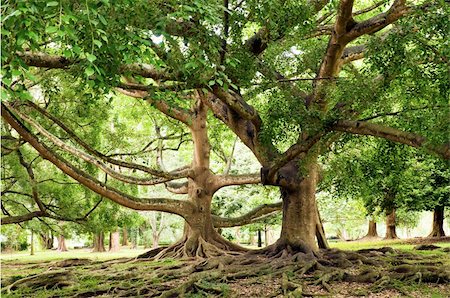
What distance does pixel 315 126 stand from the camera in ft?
22.0

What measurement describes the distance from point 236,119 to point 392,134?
178 inches

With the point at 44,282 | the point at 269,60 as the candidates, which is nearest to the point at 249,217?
the point at 44,282

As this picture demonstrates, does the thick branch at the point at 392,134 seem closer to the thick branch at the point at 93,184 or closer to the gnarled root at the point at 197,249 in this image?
the thick branch at the point at 93,184

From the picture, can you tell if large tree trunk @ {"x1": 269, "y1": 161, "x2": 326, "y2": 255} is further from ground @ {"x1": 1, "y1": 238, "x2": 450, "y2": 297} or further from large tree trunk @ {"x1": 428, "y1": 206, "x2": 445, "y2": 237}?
large tree trunk @ {"x1": 428, "y1": 206, "x2": 445, "y2": 237}

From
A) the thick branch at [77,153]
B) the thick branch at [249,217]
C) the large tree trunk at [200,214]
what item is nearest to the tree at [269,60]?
the thick branch at [77,153]

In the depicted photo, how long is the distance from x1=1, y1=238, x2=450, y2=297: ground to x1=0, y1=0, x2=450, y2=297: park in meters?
0.04

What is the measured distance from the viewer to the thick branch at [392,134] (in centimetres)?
545

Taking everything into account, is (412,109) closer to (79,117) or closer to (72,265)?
(79,117)

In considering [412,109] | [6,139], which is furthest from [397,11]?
[6,139]

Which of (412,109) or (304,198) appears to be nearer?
(412,109)

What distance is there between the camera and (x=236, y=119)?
10.2 m

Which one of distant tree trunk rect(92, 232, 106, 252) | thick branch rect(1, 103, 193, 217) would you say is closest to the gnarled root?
thick branch rect(1, 103, 193, 217)

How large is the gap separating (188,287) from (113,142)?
670 cm

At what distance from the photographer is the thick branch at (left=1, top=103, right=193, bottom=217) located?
346 inches
